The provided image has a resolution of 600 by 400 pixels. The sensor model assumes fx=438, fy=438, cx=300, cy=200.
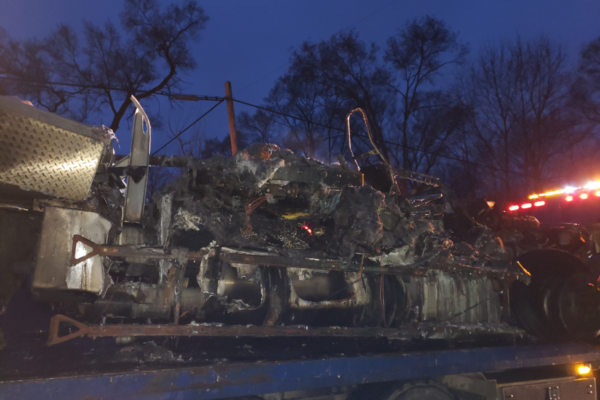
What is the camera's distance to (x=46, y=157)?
2674 millimetres

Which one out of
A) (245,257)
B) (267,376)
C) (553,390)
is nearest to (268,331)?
(267,376)

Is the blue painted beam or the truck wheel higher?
the blue painted beam

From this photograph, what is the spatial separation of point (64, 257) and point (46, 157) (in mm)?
635

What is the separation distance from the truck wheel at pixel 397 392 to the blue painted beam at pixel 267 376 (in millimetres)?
83

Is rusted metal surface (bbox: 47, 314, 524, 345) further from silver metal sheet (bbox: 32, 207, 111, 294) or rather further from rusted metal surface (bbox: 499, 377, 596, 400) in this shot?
rusted metal surface (bbox: 499, 377, 596, 400)

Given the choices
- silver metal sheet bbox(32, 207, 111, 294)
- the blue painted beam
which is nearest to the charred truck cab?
silver metal sheet bbox(32, 207, 111, 294)

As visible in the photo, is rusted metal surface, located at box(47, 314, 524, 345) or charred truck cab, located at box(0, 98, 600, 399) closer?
rusted metal surface, located at box(47, 314, 524, 345)

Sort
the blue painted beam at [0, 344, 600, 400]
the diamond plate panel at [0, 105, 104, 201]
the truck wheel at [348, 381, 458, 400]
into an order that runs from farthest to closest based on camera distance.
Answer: the truck wheel at [348, 381, 458, 400] → the diamond plate panel at [0, 105, 104, 201] → the blue painted beam at [0, 344, 600, 400]

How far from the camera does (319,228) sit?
370cm

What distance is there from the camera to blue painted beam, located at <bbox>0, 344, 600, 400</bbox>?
2.37 meters

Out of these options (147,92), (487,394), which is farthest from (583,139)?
(487,394)

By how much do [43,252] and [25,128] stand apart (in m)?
0.76

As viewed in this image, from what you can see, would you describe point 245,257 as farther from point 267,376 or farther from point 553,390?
point 553,390

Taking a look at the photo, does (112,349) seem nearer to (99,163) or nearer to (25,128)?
(99,163)
